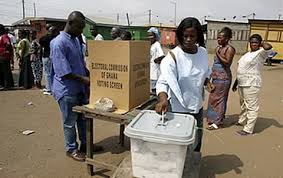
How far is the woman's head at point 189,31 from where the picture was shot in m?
2.31

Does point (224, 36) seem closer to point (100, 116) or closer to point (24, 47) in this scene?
point (100, 116)

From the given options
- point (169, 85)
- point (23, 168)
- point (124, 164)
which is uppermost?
point (169, 85)

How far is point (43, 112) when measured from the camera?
19.0ft

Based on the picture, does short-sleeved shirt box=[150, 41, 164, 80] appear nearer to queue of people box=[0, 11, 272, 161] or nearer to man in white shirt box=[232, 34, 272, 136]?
queue of people box=[0, 11, 272, 161]

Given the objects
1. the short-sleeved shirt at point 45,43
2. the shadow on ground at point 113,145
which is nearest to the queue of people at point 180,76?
the shadow on ground at point 113,145

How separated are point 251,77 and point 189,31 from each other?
2618mm

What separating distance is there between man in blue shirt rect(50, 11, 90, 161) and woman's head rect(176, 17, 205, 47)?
127 centimetres

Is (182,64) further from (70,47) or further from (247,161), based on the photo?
(247,161)

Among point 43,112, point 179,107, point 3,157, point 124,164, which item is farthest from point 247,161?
point 43,112

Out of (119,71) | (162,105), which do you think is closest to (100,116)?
(119,71)

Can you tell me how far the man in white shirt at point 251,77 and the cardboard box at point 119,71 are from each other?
2.28 meters

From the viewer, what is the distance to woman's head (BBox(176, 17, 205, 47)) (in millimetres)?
2314

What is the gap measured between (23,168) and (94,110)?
4.49 ft

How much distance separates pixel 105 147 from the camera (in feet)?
13.5
